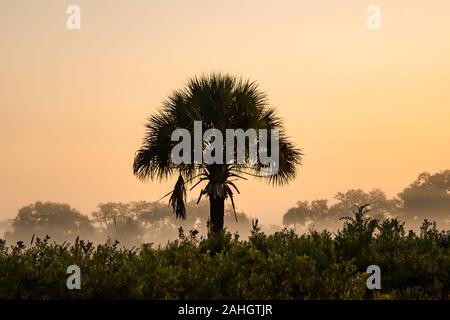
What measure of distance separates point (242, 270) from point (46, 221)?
128 m

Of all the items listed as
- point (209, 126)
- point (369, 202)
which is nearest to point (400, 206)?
point (369, 202)

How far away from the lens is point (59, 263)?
30.6 feet

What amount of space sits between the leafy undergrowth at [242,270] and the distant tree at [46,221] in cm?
12158

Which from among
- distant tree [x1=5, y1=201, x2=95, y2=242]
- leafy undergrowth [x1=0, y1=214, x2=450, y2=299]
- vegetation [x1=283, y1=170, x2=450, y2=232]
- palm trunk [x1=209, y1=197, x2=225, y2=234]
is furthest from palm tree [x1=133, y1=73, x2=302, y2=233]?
distant tree [x1=5, y1=201, x2=95, y2=242]

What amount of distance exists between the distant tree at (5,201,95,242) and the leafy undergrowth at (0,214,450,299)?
121576mm

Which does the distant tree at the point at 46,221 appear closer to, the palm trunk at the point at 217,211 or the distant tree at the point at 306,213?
the distant tree at the point at 306,213

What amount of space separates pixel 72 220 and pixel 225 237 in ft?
424

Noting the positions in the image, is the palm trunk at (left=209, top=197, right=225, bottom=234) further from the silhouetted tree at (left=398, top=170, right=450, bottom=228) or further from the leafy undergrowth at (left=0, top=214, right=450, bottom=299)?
the silhouetted tree at (left=398, top=170, right=450, bottom=228)

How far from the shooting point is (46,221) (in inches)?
5187

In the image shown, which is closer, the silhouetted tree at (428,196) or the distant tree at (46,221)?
the silhouetted tree at (428,196)

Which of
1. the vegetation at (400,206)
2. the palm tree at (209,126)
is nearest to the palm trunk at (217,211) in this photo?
the palm tree at (209,126)

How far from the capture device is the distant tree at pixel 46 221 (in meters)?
130
